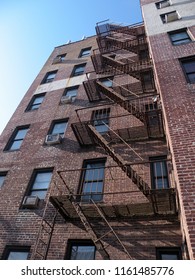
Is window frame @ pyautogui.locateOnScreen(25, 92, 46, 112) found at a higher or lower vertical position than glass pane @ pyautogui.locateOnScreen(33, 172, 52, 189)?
higher

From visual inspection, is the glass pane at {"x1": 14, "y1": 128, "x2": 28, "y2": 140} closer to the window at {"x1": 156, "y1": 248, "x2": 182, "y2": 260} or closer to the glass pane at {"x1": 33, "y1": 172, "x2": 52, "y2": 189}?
the glass pane at {"x1": 33, "y1": 172, "x2": 52, "y2": 189}

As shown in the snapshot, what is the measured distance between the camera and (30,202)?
9734 mm

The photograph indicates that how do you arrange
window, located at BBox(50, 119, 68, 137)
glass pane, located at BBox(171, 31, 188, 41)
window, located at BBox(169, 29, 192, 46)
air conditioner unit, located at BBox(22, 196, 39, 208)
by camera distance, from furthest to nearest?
window, located at BBox(50, 119, 68, 137) → glass pane, located at BBox(171, 31, 188, 41) → window, located at BBox(169, 29, 192, 46) → air conditioner unit, located at BBox(22, 196, 39, 208)

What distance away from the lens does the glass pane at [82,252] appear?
780 cm

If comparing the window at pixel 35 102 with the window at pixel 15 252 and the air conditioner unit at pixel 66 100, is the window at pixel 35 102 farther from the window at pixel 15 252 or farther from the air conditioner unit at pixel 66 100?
the window at pixel 15 252

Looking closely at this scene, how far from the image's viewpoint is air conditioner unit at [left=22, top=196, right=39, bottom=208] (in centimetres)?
967

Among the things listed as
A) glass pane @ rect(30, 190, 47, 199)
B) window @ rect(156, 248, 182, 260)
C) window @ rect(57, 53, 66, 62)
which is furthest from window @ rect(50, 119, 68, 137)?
window @ rect(57, 53, 66, 62)

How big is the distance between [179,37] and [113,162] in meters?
7.40

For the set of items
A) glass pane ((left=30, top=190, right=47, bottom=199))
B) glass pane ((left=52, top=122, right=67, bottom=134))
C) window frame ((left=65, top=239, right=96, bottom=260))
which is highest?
glass pane ((left=52, top=122, right=67, bottom=134))

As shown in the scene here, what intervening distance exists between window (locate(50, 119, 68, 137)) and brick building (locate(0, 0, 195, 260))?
7 centimetres

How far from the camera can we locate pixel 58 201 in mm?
8180

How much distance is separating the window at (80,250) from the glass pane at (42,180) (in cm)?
319

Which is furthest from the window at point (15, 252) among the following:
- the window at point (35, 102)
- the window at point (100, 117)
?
the window at point (35, 102)
